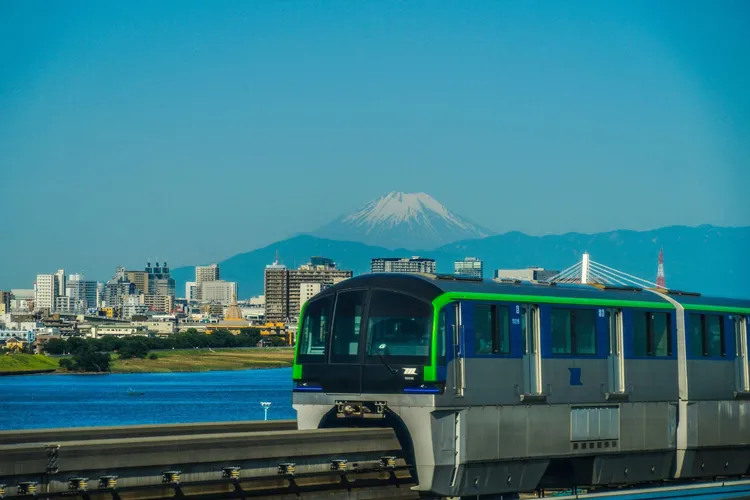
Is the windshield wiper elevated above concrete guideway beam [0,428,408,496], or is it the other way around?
the windshield wiper

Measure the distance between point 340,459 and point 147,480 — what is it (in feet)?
11.8

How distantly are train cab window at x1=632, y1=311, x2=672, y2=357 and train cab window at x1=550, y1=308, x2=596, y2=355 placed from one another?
4.96ft

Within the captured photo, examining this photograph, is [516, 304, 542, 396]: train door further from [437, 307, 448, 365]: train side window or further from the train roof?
[437, 307, 448, 365]: train side window

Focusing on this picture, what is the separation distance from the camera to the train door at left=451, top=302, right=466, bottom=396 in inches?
779

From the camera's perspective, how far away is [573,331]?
74.5ft

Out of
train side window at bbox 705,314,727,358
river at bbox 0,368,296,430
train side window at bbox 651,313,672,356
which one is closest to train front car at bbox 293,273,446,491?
train side window at bbox 651,313,672,356

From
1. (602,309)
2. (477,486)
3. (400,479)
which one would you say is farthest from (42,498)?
A: (602,309)

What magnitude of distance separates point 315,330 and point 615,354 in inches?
233

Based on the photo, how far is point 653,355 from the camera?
2483cm

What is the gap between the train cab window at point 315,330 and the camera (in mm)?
21094

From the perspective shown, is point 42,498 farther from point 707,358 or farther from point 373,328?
point 707,358

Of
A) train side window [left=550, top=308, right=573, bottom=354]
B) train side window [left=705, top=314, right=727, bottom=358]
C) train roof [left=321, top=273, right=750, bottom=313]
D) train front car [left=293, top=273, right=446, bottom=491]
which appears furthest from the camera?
train side window [left=705, top=314, right=727, bottom=358]

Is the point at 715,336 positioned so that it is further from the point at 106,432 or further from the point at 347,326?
the point at 106,432

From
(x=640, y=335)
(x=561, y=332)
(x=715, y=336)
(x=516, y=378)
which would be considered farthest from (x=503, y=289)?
(x=715, y=336)
